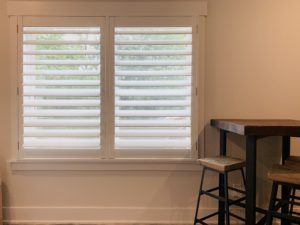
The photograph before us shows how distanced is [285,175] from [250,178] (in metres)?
0.28

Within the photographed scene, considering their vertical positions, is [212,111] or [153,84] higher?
[153,84]

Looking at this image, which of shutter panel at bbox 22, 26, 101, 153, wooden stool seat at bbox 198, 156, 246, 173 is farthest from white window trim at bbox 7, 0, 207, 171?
wooden stool seat at bbox 198, 156, 246, 173

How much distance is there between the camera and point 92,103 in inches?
111

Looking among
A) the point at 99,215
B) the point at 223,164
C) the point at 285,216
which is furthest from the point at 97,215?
the point at 285,216

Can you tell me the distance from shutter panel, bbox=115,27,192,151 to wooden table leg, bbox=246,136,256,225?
76 centimetres

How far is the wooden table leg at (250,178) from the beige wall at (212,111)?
71cm

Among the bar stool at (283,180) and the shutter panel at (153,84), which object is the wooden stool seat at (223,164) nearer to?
the bar stool at (283,180)

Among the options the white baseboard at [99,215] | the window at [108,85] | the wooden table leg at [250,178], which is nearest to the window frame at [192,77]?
the window at [108,85]

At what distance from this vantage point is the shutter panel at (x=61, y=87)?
110 inches

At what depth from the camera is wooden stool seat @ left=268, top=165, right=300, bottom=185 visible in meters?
1.90

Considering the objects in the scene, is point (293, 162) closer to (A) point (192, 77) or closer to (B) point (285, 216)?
(B) point (285, 216)

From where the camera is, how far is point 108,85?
282 cm

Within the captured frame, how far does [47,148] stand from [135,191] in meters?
0.93

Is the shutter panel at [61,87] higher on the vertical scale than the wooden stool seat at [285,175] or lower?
higher
